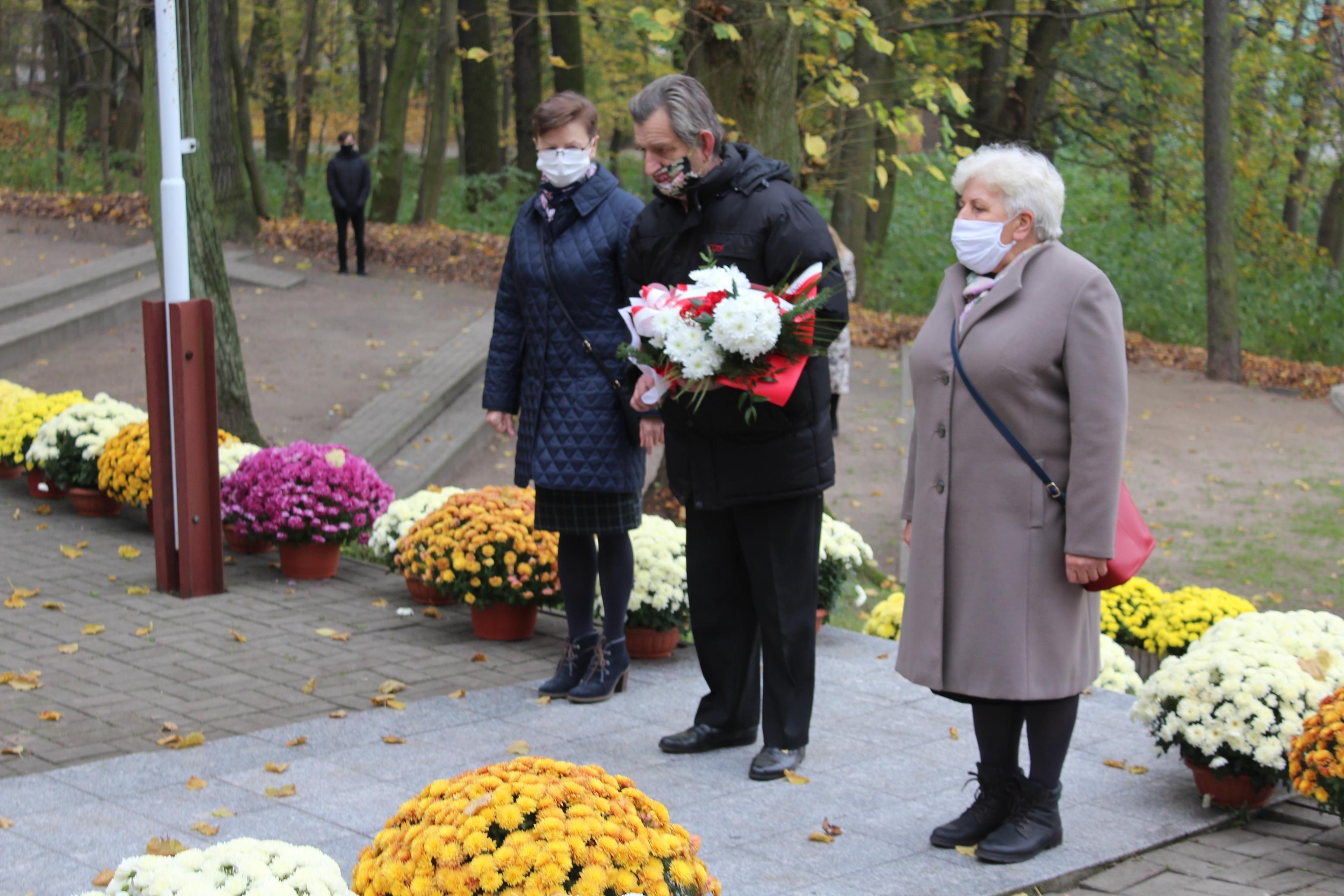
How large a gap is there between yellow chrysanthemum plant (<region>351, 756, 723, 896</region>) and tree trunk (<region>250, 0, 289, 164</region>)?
88.0 feet

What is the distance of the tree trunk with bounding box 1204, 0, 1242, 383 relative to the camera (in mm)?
17562

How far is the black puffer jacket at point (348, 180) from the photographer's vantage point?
57.8ft

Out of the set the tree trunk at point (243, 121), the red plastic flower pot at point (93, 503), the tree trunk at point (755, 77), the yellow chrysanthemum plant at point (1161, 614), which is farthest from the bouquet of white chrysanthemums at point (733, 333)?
the tree trunk at point (243, 121)

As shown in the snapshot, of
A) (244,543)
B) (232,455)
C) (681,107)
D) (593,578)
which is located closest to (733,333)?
(681,107)

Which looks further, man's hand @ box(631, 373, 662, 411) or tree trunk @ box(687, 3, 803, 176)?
tree trunk @ box(687, 3, 803, 176)

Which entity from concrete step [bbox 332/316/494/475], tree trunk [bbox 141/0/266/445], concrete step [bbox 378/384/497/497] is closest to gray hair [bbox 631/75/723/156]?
tree trunk [bbox 141/0/266/445]

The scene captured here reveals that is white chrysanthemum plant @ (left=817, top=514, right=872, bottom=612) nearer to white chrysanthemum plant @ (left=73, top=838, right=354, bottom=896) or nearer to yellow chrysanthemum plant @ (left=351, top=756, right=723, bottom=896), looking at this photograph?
yellow chrysanthemum plant @ (left=351, top=756, right=723, bottom=896)

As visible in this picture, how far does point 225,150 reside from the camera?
17203 mm

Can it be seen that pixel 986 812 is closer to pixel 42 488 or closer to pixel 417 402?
pixel 42 488

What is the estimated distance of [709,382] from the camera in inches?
162

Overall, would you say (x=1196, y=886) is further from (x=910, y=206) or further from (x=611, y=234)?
(x=910, y=206)

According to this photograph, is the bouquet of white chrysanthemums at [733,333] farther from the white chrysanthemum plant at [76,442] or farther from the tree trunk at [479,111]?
the tree trunk at [479,111]

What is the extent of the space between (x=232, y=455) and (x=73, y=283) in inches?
328

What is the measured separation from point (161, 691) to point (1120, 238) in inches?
983
